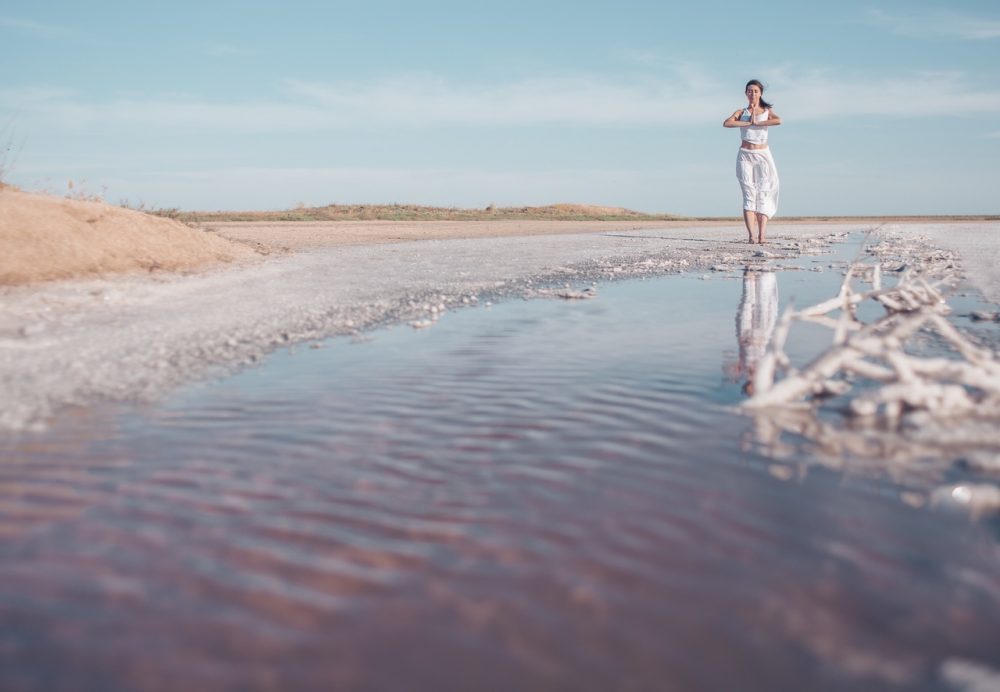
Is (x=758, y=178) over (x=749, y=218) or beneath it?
over

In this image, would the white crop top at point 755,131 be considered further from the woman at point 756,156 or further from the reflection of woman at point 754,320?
the reflection of woman at point 754,320

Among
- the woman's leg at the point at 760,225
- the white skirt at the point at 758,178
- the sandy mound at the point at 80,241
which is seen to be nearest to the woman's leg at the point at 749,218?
the woman's leg at the point at 760,225

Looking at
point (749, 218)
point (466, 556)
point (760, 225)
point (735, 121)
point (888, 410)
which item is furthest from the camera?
point (760, 225)

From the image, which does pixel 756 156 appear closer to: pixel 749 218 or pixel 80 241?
pixel 749 218

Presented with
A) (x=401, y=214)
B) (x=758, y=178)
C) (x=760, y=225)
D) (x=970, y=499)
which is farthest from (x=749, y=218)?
(x=401, y=214)

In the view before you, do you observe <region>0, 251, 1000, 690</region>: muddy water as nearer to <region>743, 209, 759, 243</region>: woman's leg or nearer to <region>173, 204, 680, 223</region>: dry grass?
<region>743, 209, 759, 243</region>: woman's leg

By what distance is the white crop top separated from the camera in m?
13.6

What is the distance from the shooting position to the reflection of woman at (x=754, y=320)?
4.74 meters

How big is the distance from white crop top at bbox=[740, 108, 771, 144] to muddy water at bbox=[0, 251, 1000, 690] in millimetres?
11037

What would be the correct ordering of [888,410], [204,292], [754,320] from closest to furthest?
[888,410], [754,320], [204,292]

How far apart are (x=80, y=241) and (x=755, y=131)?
10.5 m

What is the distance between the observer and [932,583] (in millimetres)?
2037

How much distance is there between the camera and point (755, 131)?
13.9m

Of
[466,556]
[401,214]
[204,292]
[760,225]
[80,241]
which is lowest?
[466,556]
